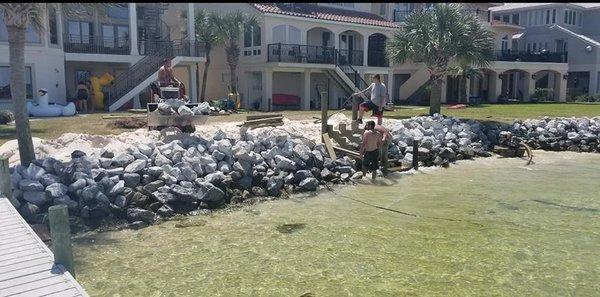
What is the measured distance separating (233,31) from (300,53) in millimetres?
3681

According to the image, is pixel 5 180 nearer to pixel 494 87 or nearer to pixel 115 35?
pixel 115 35

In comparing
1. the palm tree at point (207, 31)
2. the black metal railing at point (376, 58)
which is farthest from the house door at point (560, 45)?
the palm tree at point (207, 31)

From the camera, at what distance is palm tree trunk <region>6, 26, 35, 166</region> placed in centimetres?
1064

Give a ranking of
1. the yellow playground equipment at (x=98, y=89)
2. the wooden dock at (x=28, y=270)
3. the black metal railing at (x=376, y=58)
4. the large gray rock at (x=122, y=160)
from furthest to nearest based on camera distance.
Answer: the black metal railing at (x=376, y=58) → the yellow playground equipment at (x=98, y=89) → the large gray rock at (x=122, y=160) → the wooden dock at (x=28, y=270)

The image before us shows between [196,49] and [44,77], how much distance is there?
713 cm

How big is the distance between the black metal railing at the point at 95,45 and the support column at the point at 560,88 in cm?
3056

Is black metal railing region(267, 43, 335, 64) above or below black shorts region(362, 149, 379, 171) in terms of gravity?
above

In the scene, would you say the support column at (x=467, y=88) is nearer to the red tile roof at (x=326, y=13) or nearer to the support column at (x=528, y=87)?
the support column at (x=528, y=87)

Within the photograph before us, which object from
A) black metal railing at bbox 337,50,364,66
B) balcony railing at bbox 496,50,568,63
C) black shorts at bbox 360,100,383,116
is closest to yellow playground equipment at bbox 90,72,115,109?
black metal railing at bbox 337,50,364,66

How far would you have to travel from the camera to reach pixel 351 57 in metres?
31.3

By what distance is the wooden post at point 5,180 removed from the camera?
28.8ft

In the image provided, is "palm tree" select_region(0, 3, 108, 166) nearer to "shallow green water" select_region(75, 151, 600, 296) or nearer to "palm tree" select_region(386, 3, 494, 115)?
"shallow green water" select_region(75, 151, 600, 296)

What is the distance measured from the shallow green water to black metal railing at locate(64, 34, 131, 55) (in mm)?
18079

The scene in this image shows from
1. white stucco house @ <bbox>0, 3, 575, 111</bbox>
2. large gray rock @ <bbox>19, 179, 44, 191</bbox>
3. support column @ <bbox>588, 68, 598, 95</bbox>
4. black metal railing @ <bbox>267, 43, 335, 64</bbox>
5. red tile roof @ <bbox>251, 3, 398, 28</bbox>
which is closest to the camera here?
large gray rock @ <bbox>19, 179, 44, 191</bbox>
